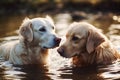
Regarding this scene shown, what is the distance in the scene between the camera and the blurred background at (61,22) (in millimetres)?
10516

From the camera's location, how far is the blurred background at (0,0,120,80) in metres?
10.5

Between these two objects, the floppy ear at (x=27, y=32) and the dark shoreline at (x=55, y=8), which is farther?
the dark shoreline at (x=55, y=8)

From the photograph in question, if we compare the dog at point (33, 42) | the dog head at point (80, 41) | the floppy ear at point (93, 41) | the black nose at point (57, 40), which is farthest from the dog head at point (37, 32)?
the floppy ear at point (93, 41)

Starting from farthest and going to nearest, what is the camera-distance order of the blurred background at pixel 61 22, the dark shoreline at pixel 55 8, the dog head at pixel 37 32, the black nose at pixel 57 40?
the dark shoreline at pixel 55 8 < the dog head at pixel 37 32 < the black nose at pixel 57 40 < the blurred background at pixel 61 22

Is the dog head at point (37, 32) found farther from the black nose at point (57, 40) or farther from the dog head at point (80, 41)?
the dog head at point (80, 41)

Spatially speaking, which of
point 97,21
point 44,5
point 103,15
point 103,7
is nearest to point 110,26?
point 97,21

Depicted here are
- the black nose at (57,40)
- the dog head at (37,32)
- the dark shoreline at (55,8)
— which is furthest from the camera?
the dark shoreline at (55,8)

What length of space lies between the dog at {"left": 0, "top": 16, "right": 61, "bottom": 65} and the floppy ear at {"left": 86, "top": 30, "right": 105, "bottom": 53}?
1012mm

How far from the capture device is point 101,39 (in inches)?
420

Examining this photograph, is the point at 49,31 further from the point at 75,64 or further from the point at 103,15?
the point at 103,15

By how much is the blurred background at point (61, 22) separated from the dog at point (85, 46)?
0.94 ft

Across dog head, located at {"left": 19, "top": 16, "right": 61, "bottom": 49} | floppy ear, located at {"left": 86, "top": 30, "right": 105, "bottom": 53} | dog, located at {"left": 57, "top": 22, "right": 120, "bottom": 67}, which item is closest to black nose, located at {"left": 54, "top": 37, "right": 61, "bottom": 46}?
dog, located at {"left": 57, "top": 22, "right": 120, "bottom": 67}

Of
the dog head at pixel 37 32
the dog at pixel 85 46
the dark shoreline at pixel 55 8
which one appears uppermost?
the dark shoreline at pixel 55 8

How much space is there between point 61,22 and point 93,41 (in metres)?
10.8
